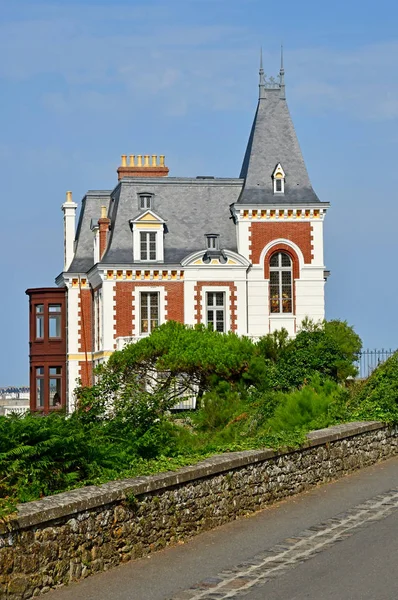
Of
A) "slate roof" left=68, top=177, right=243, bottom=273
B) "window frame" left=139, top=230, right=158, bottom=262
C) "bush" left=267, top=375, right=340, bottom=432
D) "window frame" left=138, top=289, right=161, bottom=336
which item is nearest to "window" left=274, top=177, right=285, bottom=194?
"slate roof" left=68, top=177, right=243, bottom=273

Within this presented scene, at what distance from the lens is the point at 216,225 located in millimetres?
53250

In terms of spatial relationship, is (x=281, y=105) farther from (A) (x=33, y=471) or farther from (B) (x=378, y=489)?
(A) (x=33, y=471)

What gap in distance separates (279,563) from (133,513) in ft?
5.11

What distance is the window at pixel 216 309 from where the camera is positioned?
50.5m

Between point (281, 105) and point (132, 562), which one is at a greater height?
point (281, 105)

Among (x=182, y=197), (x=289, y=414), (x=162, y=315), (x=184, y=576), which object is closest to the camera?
(x=184, y=576)

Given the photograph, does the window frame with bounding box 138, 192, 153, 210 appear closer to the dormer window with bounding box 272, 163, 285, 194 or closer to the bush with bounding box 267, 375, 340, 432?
the dormer window with bounding box 272, 163, 285, 194

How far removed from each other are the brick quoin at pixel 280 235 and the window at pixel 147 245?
14.8 ft

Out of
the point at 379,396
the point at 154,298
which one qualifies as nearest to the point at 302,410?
the point at 379,396

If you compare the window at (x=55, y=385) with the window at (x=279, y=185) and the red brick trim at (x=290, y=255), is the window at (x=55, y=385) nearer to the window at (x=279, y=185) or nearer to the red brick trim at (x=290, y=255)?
the red brick trim at (x=290, y=255)

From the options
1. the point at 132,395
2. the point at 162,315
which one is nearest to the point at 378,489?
the point at 132,395

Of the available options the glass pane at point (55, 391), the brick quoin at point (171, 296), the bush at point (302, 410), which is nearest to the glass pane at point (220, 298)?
the brick quoin at point (171, 296)

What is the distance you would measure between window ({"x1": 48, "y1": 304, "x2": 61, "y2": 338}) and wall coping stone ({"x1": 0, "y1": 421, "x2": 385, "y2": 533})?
4067 centimetres

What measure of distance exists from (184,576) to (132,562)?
0.79m
